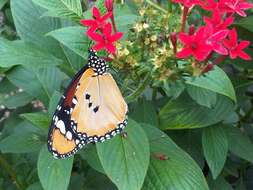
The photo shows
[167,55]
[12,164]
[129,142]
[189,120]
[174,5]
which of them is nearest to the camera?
[167,55]

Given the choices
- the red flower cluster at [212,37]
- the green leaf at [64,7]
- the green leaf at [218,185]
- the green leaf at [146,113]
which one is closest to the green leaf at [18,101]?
the green leaf at [146,113]

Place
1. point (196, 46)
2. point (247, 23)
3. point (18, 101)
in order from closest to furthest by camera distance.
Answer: point (196, 46)
point (247, 23)
point (18, 101)

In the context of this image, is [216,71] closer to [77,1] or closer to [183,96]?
[183,96]

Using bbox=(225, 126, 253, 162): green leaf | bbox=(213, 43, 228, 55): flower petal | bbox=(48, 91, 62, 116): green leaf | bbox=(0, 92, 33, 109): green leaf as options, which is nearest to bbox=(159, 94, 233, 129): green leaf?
bbox=(225, 126, 253, 162): green leaf

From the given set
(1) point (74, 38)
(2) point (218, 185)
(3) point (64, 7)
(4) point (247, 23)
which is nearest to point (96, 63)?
(1) point (74, 38)

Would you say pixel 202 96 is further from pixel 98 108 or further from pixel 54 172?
pixel 54 172

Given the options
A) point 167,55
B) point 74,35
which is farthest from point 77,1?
point 167,55

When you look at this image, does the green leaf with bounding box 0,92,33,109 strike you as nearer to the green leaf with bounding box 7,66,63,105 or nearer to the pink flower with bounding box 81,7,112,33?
the green leaf with bounding box 7,66,63,105
